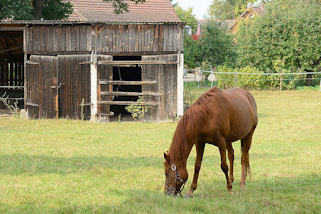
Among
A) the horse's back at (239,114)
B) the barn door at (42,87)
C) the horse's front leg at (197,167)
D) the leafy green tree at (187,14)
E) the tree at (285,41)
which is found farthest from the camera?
the leafy green tree at (187,14)

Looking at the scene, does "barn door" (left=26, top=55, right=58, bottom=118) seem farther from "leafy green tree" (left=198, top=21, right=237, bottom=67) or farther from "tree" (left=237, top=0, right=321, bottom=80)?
"leafy green tree" (left=198, top=21, right=237, bottom=67)

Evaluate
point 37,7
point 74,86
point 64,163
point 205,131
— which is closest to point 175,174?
point 205,131

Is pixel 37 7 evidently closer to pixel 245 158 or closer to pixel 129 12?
pixel 129 12

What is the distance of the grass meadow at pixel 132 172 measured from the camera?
553cm

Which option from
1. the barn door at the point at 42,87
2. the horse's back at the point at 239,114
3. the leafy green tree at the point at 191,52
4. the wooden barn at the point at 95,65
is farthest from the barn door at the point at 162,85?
the leafy green tree at the point at 191,52

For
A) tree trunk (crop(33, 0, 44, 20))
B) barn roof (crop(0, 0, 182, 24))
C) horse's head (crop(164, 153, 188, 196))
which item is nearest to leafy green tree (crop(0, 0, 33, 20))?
tree trunk (crop(33, 0, 44, 20))

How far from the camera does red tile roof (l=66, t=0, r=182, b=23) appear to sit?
30.6 metres

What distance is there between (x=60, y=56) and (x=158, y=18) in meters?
15.9

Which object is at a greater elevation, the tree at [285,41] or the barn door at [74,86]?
the tree at [285,41]

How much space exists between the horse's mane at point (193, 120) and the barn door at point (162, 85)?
10.4 meters

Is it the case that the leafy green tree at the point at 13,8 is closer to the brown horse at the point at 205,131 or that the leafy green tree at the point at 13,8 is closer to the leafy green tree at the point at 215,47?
the brown horse at the point at 205,131

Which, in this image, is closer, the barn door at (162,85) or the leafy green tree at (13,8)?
the barn door at (162,85)

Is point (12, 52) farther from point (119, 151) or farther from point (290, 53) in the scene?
point (290, 53)

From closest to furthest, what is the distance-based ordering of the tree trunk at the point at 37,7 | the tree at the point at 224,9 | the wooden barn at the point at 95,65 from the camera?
the wooden barn at the point at 95,65 → the tree trunk at the point at 37,7 → the tree at the point at 224,9
